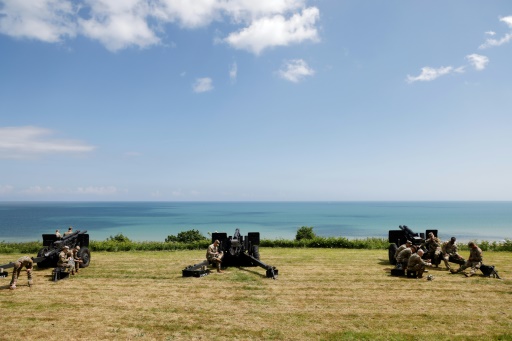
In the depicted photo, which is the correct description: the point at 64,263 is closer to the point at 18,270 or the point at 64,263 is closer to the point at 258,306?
the point at 18,270

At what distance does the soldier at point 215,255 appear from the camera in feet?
45.3

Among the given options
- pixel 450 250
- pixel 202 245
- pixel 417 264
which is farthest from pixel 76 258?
pixel 450 250

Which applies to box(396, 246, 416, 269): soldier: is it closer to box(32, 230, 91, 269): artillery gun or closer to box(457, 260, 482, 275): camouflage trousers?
box(457, 260, 482, 275): camouflage trousers

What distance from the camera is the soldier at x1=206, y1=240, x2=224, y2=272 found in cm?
1380

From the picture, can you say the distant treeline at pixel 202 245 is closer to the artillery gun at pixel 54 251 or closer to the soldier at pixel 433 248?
the artillery gun at pixel 54 251

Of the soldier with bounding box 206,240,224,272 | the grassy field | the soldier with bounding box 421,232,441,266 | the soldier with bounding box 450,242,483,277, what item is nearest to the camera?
the grassy field

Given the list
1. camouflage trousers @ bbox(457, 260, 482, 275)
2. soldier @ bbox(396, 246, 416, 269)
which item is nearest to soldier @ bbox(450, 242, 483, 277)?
camouflage trousers @ bbox(457, 260, 482, 275)

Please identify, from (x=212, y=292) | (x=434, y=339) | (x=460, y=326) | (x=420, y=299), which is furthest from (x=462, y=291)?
(x=212, y=292)

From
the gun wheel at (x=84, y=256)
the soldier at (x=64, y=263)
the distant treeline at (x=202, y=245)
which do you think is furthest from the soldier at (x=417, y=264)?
the gun wheel at (x=84, y=256)

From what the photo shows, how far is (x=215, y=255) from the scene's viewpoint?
1405 cm

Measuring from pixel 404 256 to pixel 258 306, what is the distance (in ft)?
23.1

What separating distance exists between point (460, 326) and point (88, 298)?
9.50 metres

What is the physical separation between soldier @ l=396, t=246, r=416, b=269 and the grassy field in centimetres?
77

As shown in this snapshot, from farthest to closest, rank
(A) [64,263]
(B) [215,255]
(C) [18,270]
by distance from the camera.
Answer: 1. (B) [215,255]
2. (A) [64,263]
3. (C) [18,270]
